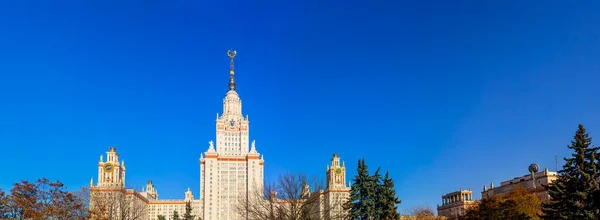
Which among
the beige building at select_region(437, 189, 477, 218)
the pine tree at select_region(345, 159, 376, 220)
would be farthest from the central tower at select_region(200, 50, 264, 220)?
the pine tree at select_region(345, 159, 376, 220)

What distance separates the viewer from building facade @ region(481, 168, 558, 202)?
3512 inches

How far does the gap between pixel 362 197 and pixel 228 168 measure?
103m

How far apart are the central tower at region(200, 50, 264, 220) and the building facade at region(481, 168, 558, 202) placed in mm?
64645

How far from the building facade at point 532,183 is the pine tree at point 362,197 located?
42.1 m

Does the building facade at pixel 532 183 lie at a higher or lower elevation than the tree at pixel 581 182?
higher

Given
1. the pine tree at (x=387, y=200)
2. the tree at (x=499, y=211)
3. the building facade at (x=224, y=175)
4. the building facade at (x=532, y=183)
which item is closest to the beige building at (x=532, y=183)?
the building facade at (x=532, y=183)

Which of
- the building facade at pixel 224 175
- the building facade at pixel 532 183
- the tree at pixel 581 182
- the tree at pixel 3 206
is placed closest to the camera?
the tree at pixel 581 182

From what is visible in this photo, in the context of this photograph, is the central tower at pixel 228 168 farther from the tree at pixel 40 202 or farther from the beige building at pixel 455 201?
the tree at pixel 40 202

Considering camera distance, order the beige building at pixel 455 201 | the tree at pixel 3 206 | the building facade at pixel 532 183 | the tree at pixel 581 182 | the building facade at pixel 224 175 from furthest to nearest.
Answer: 1. the building facade at pixel 224 175
2. the beige building at pixel 455 201
3. the building facade at pixel 532 183
4. the tree at pixel 3 206
5. the tree at pixel 581 182

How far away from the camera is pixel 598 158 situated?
33656 mm

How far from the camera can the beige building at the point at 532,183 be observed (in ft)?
A: 293

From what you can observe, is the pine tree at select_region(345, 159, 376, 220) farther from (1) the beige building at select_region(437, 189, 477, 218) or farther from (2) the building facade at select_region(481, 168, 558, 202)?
(1) the beige building at select_region(437, 189, 477, 218)

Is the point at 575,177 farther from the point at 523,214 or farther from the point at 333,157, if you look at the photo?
the point at 333,157

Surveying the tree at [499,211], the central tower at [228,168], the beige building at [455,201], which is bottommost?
the tree at [499,211]
